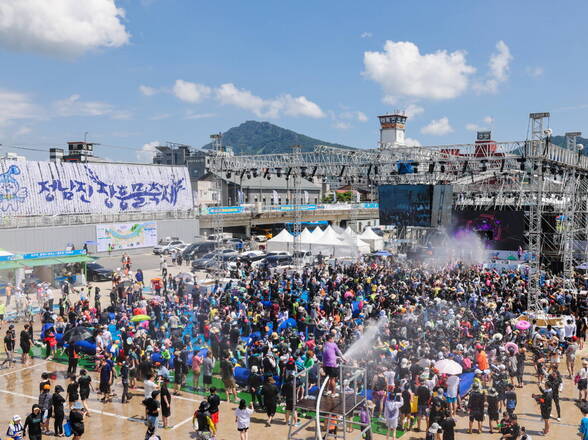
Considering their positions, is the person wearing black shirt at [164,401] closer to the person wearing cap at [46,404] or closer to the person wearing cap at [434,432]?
the person wearing cap at [46,404]

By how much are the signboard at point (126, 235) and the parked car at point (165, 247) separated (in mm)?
839

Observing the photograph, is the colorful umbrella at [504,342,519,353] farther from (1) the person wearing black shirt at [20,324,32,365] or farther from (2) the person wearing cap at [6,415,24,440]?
(1) the person wearing black shirt at [20,324,32,365]

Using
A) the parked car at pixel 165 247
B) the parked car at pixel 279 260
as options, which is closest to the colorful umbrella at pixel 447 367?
the parked car at pixel 279 260

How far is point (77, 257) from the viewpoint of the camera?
2648cm

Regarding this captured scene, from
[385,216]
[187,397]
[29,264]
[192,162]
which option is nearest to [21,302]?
[29,264]

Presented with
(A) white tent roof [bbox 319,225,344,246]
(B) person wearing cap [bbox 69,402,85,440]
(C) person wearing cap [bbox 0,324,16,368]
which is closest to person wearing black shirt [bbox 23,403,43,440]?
(B) person wearing cap [bbox 69,402,85,440]

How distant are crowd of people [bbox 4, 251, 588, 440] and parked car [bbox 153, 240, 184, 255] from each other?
650 inches

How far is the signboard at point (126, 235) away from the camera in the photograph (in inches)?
1544

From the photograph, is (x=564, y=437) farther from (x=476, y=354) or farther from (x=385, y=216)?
(x=385, y=216)

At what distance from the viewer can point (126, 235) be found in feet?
133

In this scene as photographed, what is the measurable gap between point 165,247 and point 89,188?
764 centimetres

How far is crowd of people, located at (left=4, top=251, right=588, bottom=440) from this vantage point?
10297 mm

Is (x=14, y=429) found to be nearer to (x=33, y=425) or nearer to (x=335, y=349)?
(x=33, y=425)

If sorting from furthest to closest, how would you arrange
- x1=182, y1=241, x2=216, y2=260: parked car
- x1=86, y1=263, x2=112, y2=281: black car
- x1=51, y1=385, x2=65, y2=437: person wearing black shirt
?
x1=182, y1=241, x2=216, y2=260: parked car
x1=86, y1=263, x2=112, y2=281: black car
x1=51, y1=385, x2=65, y2=437: person wearing black shirt
